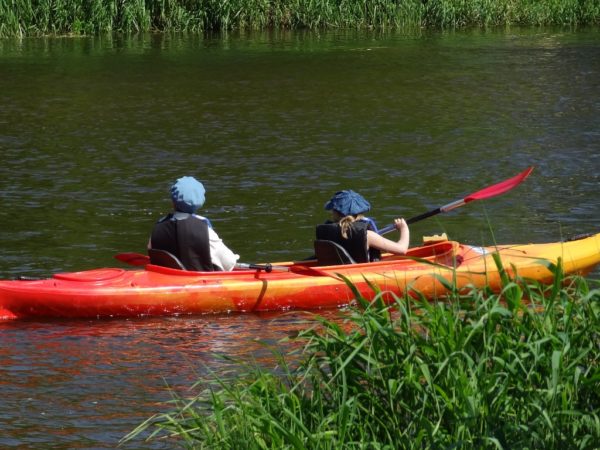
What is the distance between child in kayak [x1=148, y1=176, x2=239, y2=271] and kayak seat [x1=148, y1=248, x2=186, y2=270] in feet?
0.12

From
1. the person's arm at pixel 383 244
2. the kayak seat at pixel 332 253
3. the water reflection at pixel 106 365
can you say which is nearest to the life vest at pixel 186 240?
the water reflection at pixel 106 365

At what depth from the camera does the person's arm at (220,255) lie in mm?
8672

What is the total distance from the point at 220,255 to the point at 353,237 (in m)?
0.90

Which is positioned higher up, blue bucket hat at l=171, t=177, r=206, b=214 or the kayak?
blue bucket hat at l=171, t=177, r=206, b=214

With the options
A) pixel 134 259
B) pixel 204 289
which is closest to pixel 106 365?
pixel 204 289

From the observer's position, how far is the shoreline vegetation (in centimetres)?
2577

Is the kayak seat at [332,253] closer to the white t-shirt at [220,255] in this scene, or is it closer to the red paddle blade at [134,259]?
the white t-shirt at [220,255]

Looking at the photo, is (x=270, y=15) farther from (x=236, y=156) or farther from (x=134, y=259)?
(x=134, y=259)

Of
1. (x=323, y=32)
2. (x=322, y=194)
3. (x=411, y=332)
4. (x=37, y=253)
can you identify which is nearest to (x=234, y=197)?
(x=322, y=194)

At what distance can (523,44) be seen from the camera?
25562mm

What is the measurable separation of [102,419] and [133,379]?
0.72 metres

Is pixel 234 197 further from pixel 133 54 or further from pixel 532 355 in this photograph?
pixel 133 54

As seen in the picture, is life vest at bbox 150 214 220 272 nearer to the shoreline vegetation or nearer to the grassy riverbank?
the grassy riverbank

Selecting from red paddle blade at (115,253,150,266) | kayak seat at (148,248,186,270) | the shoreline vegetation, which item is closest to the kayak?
kayak seat at (148,248,186,270)
